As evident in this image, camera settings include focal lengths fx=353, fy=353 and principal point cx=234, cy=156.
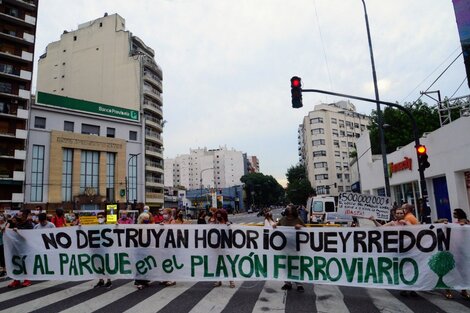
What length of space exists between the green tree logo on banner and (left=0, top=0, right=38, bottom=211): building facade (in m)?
43.7

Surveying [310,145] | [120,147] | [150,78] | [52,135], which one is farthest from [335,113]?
[52,135]

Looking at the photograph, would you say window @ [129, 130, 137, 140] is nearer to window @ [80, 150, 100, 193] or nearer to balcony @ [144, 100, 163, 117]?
balcony @ [144, 100, 163, 117]

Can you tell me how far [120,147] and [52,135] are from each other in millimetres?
9377

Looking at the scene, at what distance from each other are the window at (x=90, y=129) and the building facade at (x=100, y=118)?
0.14 metres

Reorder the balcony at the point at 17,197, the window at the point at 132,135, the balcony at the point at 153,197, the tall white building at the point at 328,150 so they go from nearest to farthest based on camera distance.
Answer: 1. the balcony at the point at 17,197
2. the window at the point at 132,135
3. the balcony at the point at 153,197
4. the tall white building at the point at 328,150

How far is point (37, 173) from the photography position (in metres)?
44.3

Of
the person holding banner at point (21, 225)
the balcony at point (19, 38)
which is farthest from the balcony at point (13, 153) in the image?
the person holding banner at point (21, 225)

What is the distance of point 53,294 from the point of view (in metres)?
7.36

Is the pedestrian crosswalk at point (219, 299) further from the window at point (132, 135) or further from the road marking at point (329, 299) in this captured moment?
the window at point (132, 135)

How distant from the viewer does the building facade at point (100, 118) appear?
→ 45.8 metres

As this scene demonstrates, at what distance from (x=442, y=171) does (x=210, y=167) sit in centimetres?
13288

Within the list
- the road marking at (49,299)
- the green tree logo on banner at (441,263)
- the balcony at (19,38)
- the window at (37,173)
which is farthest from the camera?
the window at (37,173)

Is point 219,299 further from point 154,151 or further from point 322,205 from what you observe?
point 154,151

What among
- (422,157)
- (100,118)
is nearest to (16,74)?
(100,118)
